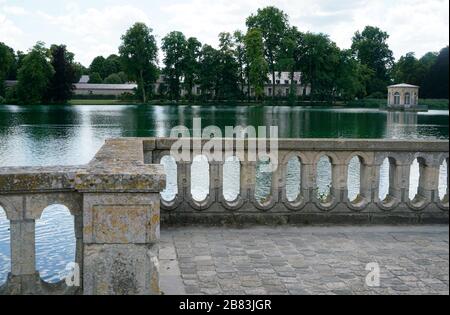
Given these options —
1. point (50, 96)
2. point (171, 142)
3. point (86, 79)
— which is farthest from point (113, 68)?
point (171, 142)

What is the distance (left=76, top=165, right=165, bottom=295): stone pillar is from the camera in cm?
327

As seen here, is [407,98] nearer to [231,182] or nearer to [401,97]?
[401,97]

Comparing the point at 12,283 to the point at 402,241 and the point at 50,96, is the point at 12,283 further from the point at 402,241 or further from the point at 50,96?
the point at 50,96

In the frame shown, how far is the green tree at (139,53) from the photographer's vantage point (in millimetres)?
82625

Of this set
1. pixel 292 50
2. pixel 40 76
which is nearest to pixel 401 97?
pixel 292 50

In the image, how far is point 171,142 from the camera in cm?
646

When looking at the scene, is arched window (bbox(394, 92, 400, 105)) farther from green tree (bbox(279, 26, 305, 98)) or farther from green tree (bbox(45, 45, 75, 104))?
green tree (bbox(45, 45, 75, 104))

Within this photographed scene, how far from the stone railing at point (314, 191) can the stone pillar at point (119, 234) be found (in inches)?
120

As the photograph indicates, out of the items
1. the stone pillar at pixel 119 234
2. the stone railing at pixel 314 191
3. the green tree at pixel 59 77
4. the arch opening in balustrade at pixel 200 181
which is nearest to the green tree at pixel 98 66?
the green tree at pixel 59 77

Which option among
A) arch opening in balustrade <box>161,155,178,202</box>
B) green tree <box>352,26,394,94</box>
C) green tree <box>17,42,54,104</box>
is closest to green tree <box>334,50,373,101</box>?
green tree <box>352,26,394,94</box>

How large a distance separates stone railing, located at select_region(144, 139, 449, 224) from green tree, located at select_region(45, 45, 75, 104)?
8383cm

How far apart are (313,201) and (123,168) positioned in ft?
11.2

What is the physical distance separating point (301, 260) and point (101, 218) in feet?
7.74

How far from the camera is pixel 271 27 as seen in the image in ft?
268
